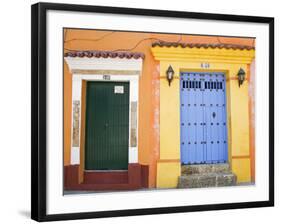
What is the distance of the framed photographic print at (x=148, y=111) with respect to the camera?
3066 millimetres

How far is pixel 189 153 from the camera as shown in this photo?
347 cm

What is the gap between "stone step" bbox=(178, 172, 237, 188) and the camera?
3.44m

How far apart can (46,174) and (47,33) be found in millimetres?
814

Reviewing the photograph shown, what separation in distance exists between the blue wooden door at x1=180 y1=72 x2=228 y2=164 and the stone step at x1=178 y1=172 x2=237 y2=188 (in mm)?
93

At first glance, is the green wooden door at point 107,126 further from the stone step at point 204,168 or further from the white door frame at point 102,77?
the stone step at point 204,168

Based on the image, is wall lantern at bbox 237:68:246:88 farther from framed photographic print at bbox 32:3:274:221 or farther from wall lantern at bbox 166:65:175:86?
wall lantern at bbox 166:65:175:86

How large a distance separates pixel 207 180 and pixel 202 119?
0.41m

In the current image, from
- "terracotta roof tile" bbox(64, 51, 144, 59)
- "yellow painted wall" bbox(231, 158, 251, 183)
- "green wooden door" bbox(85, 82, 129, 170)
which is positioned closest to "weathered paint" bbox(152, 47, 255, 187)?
"yellow painted wall" bbox(231, 158, 251, 183)

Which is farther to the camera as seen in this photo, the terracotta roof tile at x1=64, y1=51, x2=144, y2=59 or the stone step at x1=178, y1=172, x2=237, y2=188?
the stone step at x1=178, y1=172, x2=237, y2=188

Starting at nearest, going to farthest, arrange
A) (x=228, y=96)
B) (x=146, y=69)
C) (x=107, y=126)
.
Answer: (x=107, y=126) < (x=146, y=69) < (x=228, y=96)

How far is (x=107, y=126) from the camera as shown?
3.30 m

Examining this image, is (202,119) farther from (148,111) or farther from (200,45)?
(200,45)

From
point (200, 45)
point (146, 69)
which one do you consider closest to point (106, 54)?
point (146, 69)

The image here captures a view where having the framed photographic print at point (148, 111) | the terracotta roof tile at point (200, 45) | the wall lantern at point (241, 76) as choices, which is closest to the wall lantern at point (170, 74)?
the framed photographic print at point (148, 111)
